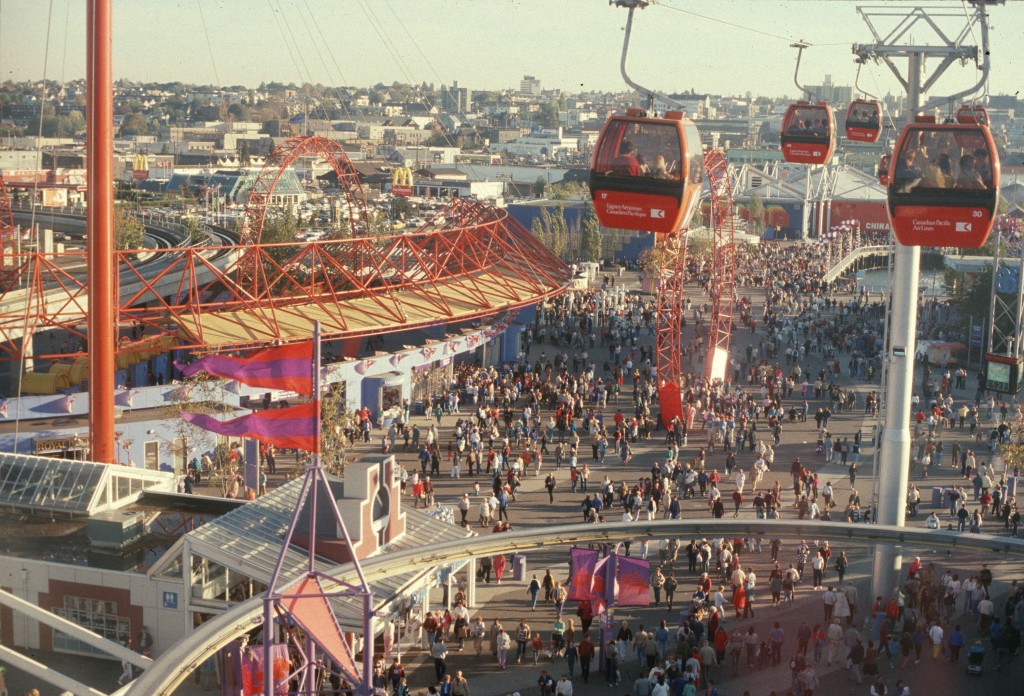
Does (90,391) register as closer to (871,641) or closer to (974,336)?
(871,641)

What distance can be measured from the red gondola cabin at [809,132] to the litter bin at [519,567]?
12122 millimetres

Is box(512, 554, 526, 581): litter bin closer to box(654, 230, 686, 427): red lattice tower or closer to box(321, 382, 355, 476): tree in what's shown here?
box(321, 382, 355, 476): tree

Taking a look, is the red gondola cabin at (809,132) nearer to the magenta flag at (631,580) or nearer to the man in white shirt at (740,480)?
the man in white shirt at (740,480)

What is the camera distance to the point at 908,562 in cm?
1977

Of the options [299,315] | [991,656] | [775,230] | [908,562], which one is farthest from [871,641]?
[775,230]

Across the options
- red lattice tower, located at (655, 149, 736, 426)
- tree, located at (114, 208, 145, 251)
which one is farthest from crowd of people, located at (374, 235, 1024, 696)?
tree, located at (114, 208, 145, 251)

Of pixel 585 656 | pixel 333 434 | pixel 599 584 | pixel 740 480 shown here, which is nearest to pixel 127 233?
pixel 333 434

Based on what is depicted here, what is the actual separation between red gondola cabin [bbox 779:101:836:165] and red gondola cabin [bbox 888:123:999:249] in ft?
39.7

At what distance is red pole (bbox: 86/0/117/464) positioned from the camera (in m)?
20.6

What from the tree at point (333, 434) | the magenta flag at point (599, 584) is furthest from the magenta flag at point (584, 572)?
the tree at point (333, 434)

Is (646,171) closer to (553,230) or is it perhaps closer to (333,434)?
(333,434)

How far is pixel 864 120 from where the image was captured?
2680 cm

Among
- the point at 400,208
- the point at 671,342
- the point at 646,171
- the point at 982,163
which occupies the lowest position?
the point at 671,342

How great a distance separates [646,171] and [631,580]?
5161 millimetres
